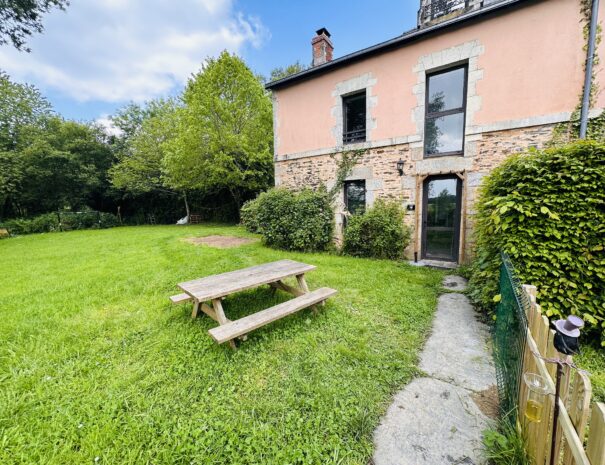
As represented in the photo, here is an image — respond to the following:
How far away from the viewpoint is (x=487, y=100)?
5703 mm

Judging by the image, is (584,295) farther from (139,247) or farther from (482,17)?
(139,247)

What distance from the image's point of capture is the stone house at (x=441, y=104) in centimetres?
517

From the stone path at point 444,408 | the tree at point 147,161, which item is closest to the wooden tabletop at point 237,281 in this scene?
the stone path at point 444,408

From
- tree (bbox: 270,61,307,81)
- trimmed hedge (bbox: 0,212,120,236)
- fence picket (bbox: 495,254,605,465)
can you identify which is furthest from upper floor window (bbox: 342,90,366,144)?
trimmed hedge (bbox: 0,212,120,236)

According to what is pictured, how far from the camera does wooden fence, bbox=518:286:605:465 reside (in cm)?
84

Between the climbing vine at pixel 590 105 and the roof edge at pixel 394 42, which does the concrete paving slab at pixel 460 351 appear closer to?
the climbing vine at pixel 590 105

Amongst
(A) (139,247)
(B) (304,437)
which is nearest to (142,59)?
(A) (139,247)

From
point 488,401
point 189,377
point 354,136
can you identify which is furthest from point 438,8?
point 189,377

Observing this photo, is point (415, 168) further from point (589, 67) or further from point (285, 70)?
point (285, 70)

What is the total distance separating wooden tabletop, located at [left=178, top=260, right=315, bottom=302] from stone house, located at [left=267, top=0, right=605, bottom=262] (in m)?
4.38

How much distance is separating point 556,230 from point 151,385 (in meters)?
4.56

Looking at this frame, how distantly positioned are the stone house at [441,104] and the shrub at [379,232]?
32 centimetres

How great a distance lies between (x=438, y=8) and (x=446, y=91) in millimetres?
2834

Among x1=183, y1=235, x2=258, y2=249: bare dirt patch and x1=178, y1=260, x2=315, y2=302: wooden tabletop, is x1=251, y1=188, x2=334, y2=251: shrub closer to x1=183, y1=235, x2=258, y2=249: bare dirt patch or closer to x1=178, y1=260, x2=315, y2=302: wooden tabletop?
x1=183, y1=235, x2=258, y2=249: bare dirt patch
